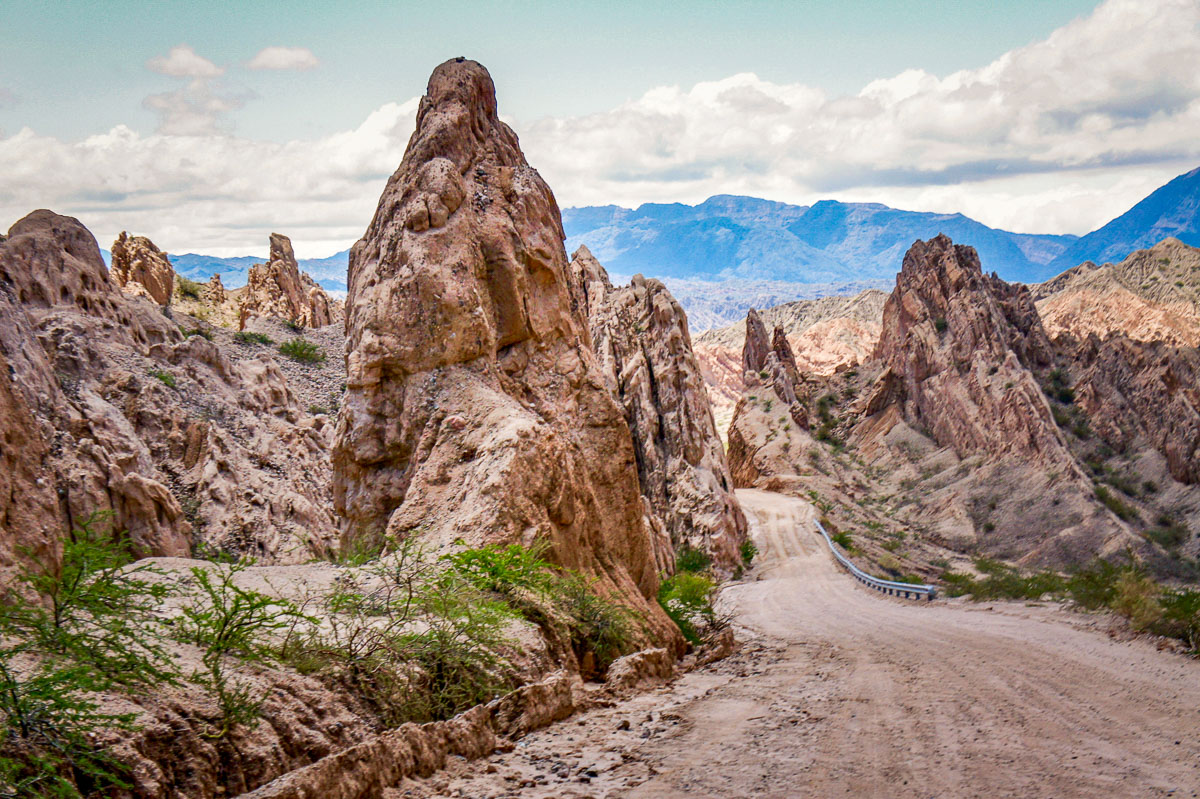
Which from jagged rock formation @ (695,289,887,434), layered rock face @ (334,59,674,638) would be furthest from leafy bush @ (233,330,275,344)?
jagged rock formation @ (695,289,887,434)

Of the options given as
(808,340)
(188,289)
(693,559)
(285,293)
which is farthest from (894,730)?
(808,340)

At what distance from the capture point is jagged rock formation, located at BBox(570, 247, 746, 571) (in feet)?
97.9

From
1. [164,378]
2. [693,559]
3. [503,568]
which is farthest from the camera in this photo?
[693,559]

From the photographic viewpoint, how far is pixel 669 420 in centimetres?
3112

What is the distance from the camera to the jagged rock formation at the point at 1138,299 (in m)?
82.4

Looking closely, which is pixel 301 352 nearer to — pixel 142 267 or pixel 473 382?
pixel 142 267

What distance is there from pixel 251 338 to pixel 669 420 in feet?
66.5

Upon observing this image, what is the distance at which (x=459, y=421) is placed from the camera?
31.3 ft

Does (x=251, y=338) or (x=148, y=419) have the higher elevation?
(x=251, y=338)

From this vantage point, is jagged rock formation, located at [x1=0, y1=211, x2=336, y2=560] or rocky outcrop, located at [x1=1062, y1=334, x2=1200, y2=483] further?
rocky outcrop, located at [x1=1062, y1=334, x2=1200, y2=483]

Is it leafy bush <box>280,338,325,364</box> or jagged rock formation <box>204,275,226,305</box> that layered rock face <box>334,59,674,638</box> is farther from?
jagged rock formation <box>204,275,226,305</box>

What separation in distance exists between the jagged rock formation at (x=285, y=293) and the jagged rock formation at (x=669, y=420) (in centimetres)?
3017

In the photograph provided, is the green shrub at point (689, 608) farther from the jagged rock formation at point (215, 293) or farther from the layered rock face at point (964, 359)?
the jagged rock formation at point (215, 293)

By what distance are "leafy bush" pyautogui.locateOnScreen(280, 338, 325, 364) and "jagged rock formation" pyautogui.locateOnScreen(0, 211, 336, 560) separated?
36.6 ft
